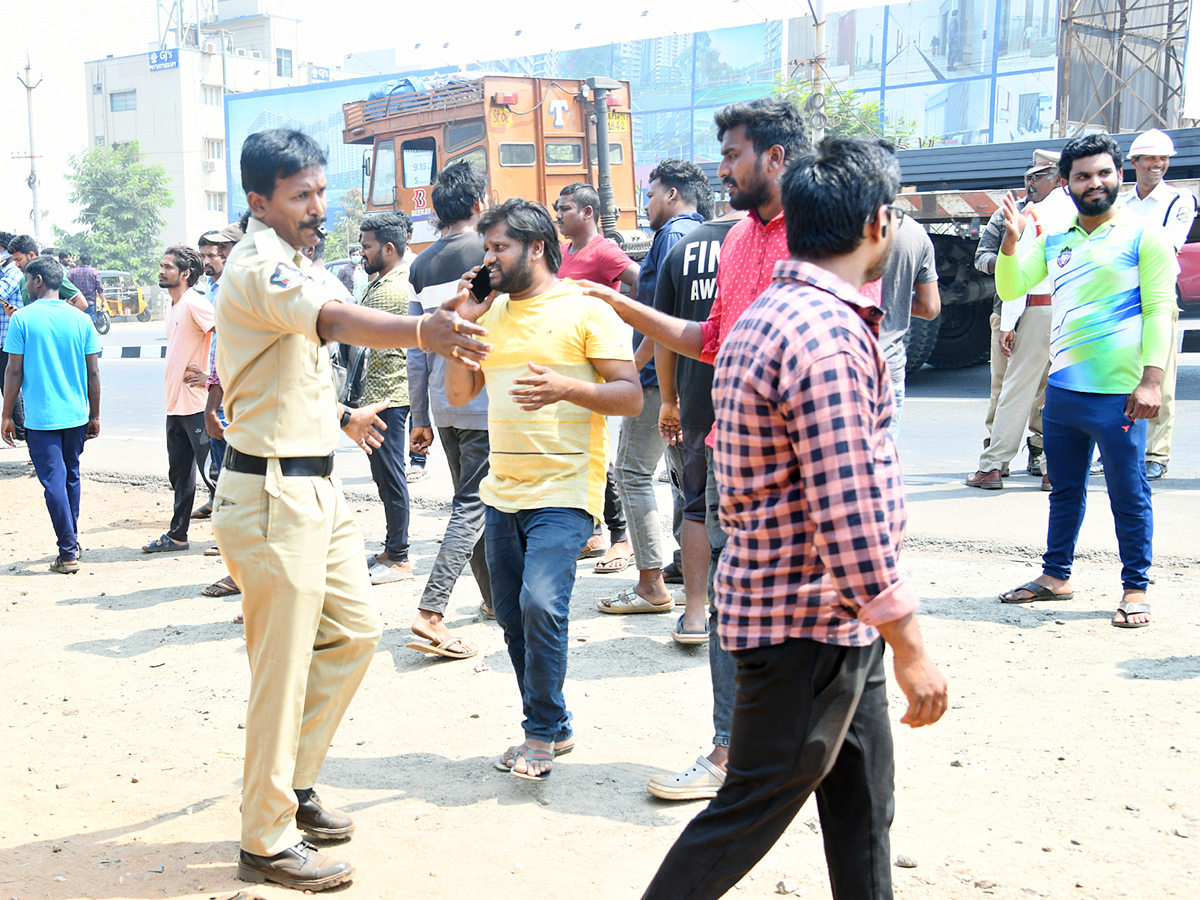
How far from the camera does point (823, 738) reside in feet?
6.75

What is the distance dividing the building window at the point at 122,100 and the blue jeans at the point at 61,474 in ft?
240

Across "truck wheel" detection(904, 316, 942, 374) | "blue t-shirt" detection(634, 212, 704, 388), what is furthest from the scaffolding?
"blue t-shirt" detection(634, 212, 704, 388)

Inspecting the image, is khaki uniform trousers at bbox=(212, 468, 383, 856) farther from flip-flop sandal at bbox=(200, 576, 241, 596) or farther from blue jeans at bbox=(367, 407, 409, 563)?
flip-flop sandal at bbox=(200, 576, 241, 596)

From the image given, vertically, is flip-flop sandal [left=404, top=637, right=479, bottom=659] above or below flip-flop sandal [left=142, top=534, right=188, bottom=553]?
above

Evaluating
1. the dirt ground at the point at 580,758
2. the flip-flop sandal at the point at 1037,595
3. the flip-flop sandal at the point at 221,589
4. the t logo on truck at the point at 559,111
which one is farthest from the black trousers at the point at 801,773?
the t logo on truck at the point at 559,111

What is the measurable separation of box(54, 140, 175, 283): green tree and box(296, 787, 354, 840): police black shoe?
52.5m

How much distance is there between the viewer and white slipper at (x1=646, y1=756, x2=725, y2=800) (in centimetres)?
331

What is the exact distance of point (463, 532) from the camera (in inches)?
190

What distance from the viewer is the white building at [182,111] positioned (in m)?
69.6

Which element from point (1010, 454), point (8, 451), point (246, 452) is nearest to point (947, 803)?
point (246, 452)

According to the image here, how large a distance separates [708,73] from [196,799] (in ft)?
177

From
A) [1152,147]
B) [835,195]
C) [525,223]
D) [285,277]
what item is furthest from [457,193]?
[1152,147]

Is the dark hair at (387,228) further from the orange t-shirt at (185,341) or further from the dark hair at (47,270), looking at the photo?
the dark hair at (47,270)

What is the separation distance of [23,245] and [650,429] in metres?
7.00
